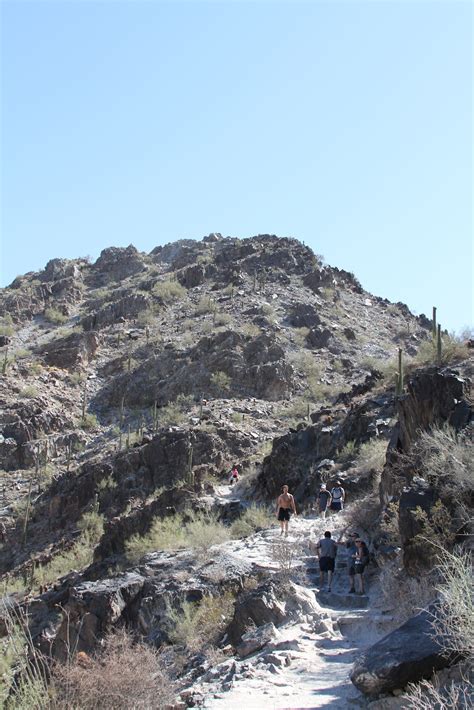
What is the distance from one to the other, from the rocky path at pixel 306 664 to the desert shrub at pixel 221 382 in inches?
1053

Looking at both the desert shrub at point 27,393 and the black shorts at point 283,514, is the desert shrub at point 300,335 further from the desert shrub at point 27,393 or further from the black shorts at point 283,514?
the black shorts at point 283,514

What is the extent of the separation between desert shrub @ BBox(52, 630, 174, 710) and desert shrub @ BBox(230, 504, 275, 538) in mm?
10574

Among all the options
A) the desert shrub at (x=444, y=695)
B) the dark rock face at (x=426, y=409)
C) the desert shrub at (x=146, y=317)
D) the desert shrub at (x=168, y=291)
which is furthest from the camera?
the desert shrub at (x=168, y=291)

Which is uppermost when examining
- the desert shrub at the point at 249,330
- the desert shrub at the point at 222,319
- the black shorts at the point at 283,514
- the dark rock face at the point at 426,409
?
the desert shrub at the point at 222,319

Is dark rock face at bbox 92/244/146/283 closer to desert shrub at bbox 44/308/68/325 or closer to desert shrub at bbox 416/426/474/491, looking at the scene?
desert shrub at bbox 44/308/68/325

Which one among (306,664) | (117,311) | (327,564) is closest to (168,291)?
(117,311)

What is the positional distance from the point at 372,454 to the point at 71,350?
28.1m

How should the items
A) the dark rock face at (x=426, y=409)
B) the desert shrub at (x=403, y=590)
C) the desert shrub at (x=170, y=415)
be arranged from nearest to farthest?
the desert shrub at (x=403, y=590) < the dark rock face at (x=426, y=409) < the desert shrub at (x=170, y=415)

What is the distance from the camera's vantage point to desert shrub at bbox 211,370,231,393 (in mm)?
39438

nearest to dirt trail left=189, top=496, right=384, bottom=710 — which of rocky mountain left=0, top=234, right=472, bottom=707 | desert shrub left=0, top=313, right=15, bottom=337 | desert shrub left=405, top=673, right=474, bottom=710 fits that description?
rocky mountain left=0, top=234, right=472, bottom=707

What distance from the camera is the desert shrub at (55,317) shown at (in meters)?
53.7

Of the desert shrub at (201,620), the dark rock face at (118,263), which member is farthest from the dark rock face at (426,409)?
the dark rock face at (118,263)

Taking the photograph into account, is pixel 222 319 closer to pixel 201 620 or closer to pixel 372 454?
pixel 372 454

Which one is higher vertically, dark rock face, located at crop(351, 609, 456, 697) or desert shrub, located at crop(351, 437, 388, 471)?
desert shrub, located at crop(351, 437, 388, 471)
